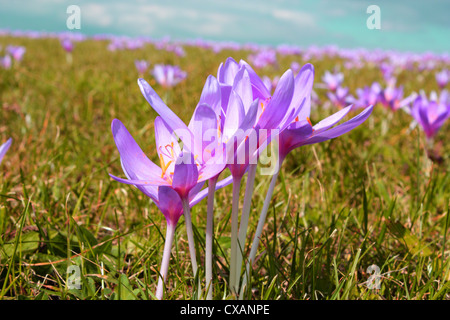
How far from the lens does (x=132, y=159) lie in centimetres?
94

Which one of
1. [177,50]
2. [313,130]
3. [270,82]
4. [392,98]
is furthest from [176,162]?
[177,50]

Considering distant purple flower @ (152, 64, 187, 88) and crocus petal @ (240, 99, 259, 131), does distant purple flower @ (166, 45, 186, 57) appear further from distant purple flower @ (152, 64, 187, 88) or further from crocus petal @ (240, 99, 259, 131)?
crocus petal @ (240, 99, 259, 131)

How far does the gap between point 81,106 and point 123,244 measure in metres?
2.83

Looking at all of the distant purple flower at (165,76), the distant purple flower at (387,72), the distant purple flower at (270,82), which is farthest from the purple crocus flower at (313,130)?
the distant purple flower at (387,72)

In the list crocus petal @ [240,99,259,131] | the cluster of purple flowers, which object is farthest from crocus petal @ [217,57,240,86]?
crocus petal @ [240,99,259,131]

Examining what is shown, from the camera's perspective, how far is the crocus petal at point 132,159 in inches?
36.0

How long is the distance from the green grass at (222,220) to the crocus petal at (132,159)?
296 millimetres

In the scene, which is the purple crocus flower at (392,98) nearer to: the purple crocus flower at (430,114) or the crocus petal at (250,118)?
the purple crocus flower at (430,114)

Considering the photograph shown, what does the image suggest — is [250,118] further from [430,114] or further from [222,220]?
[430,114]

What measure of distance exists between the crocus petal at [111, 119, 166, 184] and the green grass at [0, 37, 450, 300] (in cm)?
30

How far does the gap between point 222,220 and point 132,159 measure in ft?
2.29

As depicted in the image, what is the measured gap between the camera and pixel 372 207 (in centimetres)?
204
